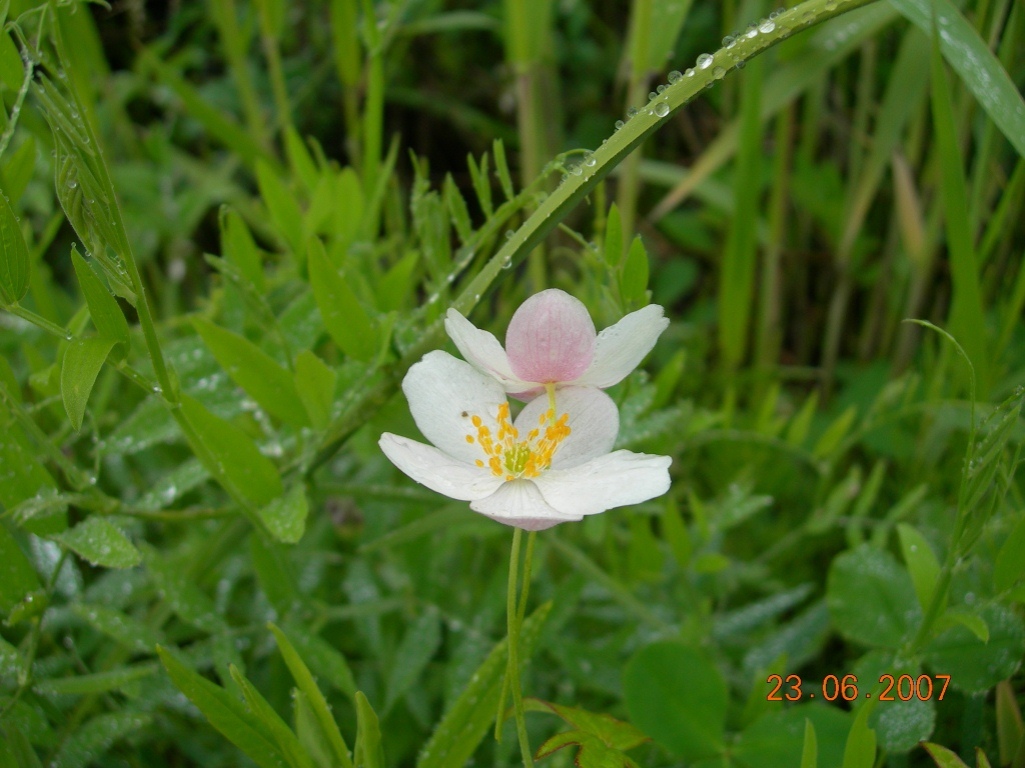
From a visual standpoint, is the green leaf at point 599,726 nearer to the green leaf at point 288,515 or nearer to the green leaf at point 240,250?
the green leaf at point 288,515

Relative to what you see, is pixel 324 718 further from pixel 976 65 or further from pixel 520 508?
pixel 976 65

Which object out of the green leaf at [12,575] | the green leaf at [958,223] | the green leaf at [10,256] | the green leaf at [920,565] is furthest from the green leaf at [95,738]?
the green leaf at [958,223]

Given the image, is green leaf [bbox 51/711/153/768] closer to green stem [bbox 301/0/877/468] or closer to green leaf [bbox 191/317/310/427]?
green leaf [bbox 191/317/310/427]

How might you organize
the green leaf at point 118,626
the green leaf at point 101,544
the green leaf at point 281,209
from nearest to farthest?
1. the green leaf at point 101,544
2. the green leaf at point 118,626
3. the green leaf at point 281,209

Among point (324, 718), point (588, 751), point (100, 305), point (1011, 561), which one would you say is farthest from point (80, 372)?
point (1011, 561)

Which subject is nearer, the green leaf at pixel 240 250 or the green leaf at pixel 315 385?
the green leaf at pixel 315 385

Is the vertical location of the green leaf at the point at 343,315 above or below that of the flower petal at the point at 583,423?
above
